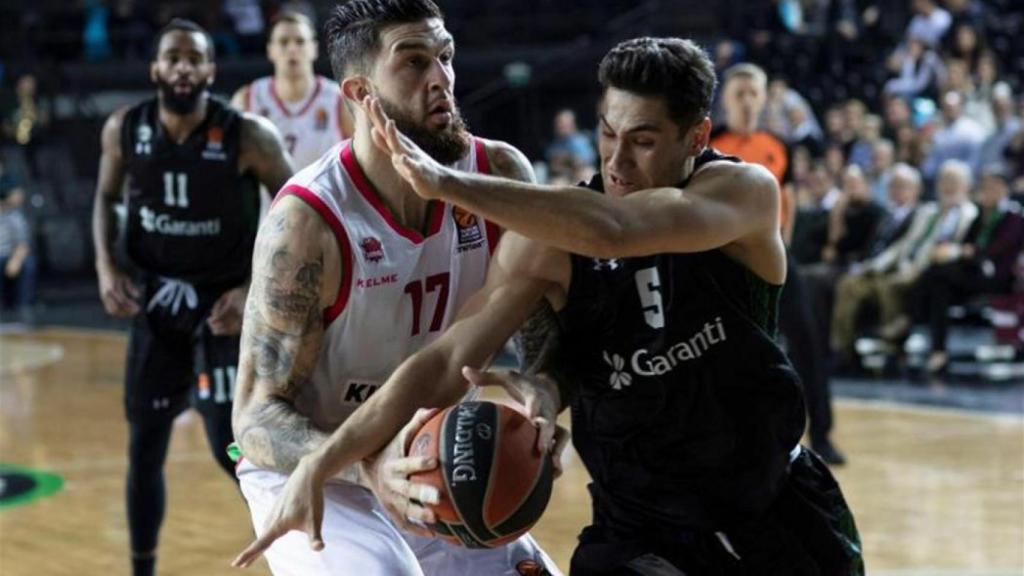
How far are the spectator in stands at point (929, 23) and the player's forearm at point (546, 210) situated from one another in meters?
13.5

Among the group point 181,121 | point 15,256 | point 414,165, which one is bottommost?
point 15,256

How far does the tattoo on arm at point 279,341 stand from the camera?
354cm

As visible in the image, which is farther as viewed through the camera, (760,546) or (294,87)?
(294,87)

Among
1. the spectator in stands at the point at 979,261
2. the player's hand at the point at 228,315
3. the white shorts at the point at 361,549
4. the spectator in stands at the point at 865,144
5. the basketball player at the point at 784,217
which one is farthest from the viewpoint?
the spectator in stands at the point at 865,144

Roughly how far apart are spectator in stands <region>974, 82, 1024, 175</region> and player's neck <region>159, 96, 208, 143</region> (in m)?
8.50

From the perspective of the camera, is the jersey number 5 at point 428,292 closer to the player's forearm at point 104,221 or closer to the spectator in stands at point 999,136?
the player's forearm at point 104,221

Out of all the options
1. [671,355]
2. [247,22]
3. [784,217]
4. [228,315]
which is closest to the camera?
[671,355]

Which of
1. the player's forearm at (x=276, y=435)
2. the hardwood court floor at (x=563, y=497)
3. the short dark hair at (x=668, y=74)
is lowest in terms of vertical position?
the hardwood court floor at (x=563, y=497)

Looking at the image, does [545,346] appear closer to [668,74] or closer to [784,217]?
[668,74]

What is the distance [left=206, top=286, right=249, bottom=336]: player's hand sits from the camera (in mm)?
6039

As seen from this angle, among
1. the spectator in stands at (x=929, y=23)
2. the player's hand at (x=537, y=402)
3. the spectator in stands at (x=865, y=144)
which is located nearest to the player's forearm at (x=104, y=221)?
the player's hand at (x=537, y=402)

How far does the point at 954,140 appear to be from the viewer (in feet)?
44.4

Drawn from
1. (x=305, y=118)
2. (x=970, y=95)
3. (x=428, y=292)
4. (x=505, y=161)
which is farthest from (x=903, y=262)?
(x=428, y=292)

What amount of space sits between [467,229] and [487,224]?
7 cm
